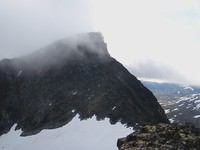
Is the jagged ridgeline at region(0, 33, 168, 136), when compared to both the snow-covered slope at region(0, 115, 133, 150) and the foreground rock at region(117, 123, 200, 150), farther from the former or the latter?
the foreground rock at region(117, 123, 200, 150)

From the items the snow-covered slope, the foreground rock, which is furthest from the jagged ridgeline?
the foreground rock

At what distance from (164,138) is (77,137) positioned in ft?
325

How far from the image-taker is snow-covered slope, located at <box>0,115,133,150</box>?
11681 centimetres

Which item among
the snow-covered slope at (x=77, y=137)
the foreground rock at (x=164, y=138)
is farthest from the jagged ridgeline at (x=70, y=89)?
the foreground rock at (x=164, y=138)

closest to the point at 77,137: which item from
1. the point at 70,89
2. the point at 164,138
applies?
the point at 70,89

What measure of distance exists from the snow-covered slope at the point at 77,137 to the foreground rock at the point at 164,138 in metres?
83.0

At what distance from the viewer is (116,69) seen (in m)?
159

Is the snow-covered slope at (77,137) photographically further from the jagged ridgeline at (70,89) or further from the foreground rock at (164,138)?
the foreground rock at (164,138)

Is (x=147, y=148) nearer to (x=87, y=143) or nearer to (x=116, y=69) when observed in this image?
(x=87, y=143)

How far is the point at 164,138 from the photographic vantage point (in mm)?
26781

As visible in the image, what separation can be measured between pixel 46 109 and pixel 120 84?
29.2 metres

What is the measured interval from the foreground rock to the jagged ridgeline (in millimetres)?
99295

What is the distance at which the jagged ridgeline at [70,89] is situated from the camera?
13850cm

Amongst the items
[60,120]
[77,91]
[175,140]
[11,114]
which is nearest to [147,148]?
[175,140]
